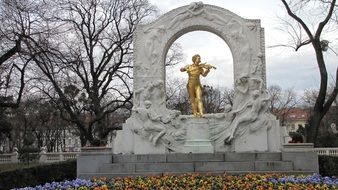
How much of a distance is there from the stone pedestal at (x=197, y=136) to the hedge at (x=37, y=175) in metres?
4.10

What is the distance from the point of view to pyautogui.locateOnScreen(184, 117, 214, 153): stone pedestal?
45.8 feet

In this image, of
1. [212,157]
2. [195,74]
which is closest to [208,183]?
[212,157]

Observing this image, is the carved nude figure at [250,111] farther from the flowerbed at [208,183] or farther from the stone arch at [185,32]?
the flowerbed at [208,183]

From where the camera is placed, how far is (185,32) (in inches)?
615

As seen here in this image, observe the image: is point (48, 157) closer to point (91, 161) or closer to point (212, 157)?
point (91, 161)

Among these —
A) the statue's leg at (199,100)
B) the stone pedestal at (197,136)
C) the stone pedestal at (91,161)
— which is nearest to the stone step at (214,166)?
the stone pedestal at (91,161)

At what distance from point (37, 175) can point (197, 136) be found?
4927 mm

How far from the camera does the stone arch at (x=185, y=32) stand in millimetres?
14828

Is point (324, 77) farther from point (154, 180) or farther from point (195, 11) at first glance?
point (154, 180)

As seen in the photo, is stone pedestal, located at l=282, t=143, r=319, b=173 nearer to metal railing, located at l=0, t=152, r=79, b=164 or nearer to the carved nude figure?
the carved nude figure

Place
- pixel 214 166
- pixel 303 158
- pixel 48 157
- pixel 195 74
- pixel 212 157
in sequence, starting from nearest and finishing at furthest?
pixel 214 166
pixel 303 158
pixel 212 157
pixel 195 74
pixel 48 157

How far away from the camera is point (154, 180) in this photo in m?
9.41

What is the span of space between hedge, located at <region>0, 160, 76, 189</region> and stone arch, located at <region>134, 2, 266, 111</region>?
3.18m

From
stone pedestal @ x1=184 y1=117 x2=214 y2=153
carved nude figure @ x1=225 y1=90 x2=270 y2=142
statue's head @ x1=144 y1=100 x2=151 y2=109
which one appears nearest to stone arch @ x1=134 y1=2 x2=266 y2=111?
statue's head @ x1=144 y1=100 x2=151 y2=109
